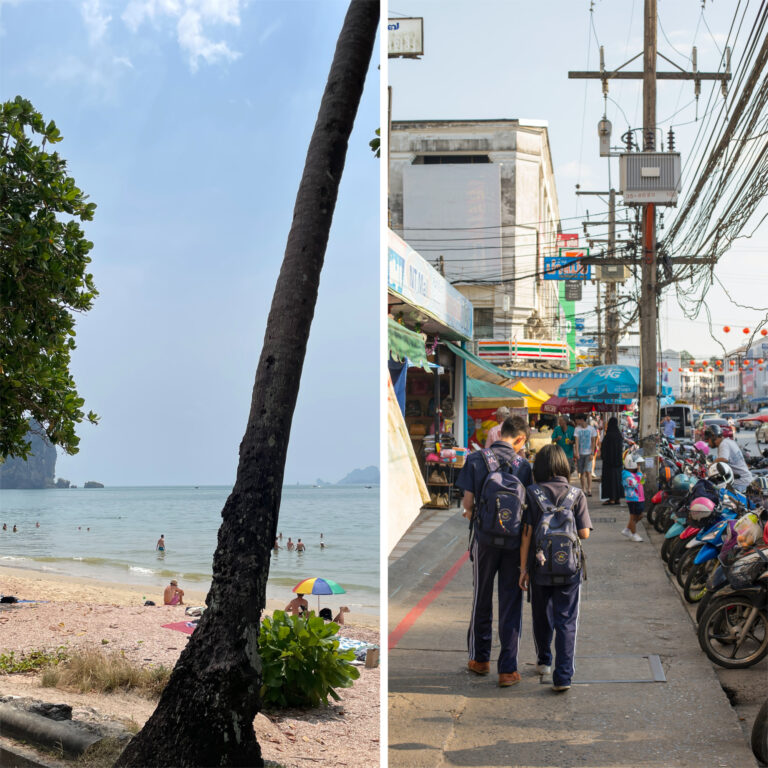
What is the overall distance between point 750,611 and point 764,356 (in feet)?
5.71

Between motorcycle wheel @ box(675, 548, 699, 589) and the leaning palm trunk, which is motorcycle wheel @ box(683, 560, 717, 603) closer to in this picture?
motorcycle wheel @ box(675, 548, 699, 589)

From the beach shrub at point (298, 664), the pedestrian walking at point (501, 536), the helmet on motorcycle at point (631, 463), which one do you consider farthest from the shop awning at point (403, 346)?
the helmet on motorcycle at point (631, 463)

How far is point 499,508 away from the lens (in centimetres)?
488

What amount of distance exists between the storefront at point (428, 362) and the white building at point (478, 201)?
992 cm

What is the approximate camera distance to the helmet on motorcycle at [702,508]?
689 cm

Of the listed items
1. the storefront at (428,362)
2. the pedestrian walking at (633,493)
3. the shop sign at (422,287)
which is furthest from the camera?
the pedestrian walking at (633,493)

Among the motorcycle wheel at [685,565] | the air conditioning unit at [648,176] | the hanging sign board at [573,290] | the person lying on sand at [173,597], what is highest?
the hanging sign board at [573,290]

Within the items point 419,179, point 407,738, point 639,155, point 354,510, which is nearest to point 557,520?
point 407,738

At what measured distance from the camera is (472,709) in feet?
15.0

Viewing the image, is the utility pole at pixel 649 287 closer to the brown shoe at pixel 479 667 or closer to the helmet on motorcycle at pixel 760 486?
the helmet on motorcycle at pixel 760 486

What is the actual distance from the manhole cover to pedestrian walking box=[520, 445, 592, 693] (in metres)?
0.33

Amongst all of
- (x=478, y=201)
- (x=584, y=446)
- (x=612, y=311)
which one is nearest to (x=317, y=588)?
(x=584, y=446)

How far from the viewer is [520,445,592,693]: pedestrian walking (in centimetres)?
475

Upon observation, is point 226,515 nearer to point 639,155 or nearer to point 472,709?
point 472,709
